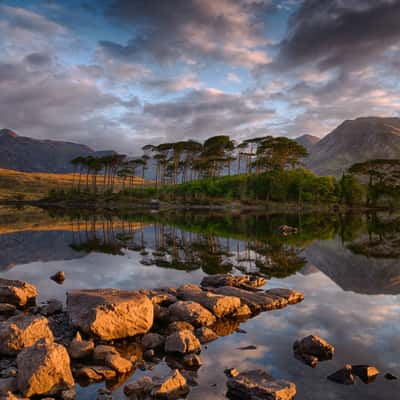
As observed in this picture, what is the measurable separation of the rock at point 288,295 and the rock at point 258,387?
241 inches

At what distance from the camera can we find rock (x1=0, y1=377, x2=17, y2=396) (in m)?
6.51

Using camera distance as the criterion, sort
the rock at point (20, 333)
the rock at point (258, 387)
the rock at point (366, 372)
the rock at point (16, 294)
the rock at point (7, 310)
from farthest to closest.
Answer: the rock at point (16, 294), the rock at point (7, 310), the rock at point (20, 333), the rock at point (366, 372), the rock at point (258, 387)

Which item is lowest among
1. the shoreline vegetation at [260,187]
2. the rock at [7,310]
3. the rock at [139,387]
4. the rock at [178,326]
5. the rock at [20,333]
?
the rock at [7,310]

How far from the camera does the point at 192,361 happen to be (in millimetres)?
8023

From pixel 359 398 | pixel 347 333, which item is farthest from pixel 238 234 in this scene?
pixel 359 398

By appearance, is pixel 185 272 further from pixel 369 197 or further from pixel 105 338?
pixel 369 197

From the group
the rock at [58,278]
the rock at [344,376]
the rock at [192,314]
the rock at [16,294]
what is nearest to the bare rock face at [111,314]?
the rock at [192,314]

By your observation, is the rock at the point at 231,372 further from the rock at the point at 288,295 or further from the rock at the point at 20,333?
the rock at the point at 288,295

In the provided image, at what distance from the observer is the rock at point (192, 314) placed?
1051 cm

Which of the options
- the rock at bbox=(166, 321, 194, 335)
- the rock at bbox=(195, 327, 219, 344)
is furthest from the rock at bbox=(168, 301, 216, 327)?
the rock at bbox=(195, 327, 219, 344)

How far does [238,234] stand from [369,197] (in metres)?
70.0

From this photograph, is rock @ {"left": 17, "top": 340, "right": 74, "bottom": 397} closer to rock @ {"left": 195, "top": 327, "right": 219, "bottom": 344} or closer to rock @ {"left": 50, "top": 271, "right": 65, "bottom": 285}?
rock @ {"left": 195, "top": 327, "right": 219, "bottom": 344}

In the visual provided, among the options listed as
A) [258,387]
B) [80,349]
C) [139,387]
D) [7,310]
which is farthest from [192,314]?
[7,310]

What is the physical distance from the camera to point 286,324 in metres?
10.6
